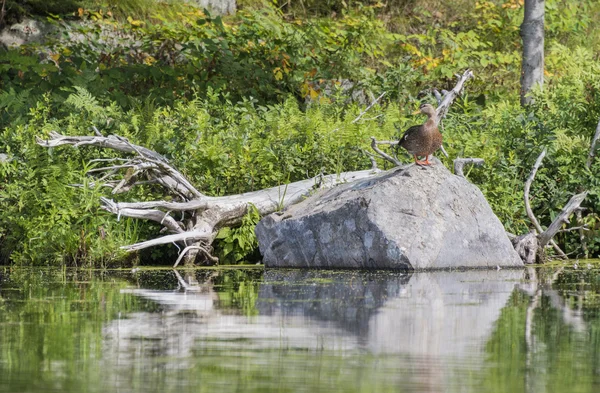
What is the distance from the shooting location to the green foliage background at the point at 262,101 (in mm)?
13117

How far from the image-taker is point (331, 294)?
945 centimetres

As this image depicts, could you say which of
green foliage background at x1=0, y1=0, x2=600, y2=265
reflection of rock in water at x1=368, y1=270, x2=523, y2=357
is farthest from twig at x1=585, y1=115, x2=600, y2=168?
reflection of rock in water at x1=368, y1=270, x2=523, y2=357

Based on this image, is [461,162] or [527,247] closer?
[527,247]

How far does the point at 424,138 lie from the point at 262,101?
655 centimetres

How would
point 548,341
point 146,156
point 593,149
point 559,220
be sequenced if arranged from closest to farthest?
point 548,341, point 559,220, point 146,156, point 593,149

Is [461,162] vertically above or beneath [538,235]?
above

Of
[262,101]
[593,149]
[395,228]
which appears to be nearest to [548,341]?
[395,228]

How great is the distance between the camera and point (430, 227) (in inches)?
462

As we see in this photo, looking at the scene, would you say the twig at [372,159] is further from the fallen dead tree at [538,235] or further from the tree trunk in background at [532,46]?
the tree trunk in background at [532,46]

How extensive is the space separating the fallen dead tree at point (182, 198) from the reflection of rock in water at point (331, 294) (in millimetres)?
1171

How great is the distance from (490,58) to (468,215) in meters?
9.05

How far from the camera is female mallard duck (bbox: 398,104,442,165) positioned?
11711 mm

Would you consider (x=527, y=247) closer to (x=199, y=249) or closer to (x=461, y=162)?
(x=461, y=162)

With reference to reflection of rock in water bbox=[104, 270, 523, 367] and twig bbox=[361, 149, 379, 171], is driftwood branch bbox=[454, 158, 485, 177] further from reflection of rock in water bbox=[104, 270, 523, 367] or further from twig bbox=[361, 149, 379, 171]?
reflection of rock in water bbox=[104, 270, 523, 367]
